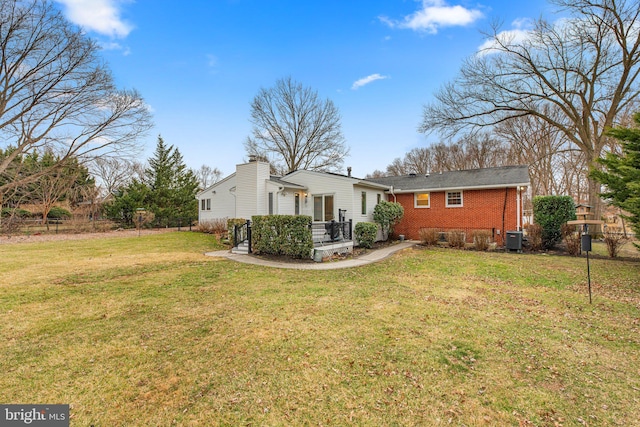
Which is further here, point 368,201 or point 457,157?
point 457,157

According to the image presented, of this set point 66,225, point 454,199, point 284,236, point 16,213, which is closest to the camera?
point 284,236

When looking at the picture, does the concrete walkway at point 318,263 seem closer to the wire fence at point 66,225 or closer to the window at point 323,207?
the window at point 323,207

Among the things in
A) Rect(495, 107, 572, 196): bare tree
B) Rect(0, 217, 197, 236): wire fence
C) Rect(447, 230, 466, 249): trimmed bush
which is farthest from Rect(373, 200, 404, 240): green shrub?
Rect(495, 107, 572, 196): bare tree

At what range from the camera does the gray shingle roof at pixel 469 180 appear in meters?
13.5

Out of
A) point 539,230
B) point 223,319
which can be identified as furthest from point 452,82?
point 223,319

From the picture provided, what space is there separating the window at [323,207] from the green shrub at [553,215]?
9302mm

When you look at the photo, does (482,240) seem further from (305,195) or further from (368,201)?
(305,195)

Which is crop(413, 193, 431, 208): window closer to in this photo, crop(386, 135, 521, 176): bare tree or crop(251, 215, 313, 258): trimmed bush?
crop(251, 215, 313, 258): trimmed bush

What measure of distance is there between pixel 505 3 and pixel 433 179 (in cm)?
937

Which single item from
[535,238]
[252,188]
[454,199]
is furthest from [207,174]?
[535,238]

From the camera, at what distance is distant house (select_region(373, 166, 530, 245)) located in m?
13.5

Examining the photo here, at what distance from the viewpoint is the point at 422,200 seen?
15.6 meters

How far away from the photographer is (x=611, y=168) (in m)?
8.82

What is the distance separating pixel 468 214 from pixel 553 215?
3391 mm
